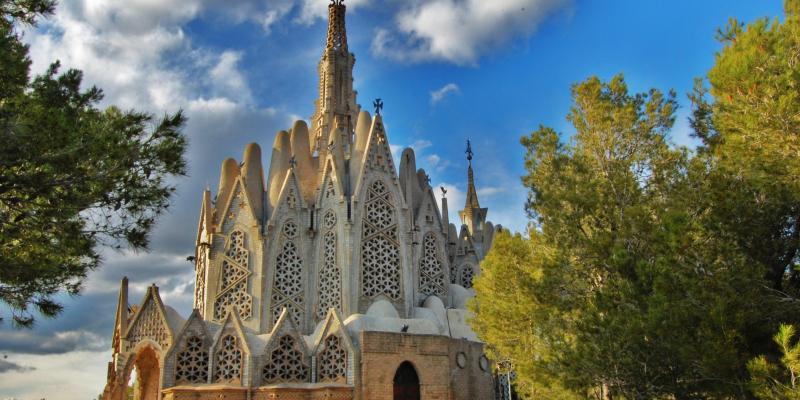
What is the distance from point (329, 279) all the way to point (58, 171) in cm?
1470

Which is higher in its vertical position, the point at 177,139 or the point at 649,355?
the point at 177,139

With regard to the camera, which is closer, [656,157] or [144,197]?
[144,197]

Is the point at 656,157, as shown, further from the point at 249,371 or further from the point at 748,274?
the point at 249,371

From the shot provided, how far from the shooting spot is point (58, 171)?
8156 mm

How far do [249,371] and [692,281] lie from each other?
1333cm

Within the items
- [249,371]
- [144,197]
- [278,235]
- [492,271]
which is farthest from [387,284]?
[144,197]

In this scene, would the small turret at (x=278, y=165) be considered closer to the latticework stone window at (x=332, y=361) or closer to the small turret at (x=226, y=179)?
the small turret at (x=226, y=179)

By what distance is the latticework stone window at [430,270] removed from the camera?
24422 mm

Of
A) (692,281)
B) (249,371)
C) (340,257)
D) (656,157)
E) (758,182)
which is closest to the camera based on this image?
(692,281)

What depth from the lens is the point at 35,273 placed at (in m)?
8.73

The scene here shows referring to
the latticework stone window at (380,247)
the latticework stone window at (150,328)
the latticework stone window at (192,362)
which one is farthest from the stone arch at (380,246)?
the latticework stone window at (150,328)

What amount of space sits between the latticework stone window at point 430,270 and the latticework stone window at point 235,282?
258 inches

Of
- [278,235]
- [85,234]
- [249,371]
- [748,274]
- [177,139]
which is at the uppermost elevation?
[278,235]

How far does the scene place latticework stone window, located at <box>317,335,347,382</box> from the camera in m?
18.7
